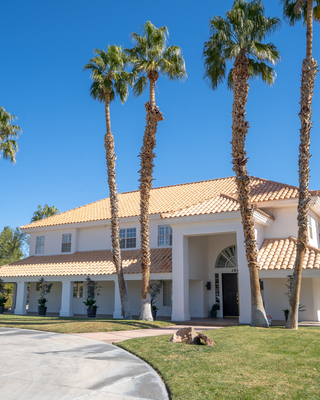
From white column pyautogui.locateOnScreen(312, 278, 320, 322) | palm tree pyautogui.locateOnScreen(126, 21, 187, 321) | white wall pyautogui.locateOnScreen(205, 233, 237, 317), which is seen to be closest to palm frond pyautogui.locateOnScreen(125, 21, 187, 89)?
palm tree pyautogui.locateOnScreen(126, 21, 187, 321)

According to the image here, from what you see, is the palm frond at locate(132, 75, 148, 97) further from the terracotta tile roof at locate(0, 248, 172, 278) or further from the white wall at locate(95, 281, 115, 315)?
the white wall at locate(95, 281, 115, 315)

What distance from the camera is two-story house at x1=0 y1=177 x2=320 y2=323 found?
19.1 metres

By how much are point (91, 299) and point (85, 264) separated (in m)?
2.71

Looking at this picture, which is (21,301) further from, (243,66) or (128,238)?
(243,66)

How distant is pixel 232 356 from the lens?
8.57m

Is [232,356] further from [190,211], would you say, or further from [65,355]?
[190,211]

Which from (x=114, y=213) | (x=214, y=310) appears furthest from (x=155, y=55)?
(x=214, y=310)

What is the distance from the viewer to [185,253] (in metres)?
20.3

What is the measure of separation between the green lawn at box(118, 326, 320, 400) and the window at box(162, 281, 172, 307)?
1186 cm

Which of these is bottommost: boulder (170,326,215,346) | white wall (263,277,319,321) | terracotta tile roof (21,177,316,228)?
boulder (170,326,215,346)

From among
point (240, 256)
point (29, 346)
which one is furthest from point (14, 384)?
point (240, 256)

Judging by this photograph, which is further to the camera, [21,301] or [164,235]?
[21,301]

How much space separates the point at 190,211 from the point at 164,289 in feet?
20.5

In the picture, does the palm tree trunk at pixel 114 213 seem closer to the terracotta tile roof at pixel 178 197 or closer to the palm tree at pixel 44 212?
the terracotta tile roof at pixel 178 197
